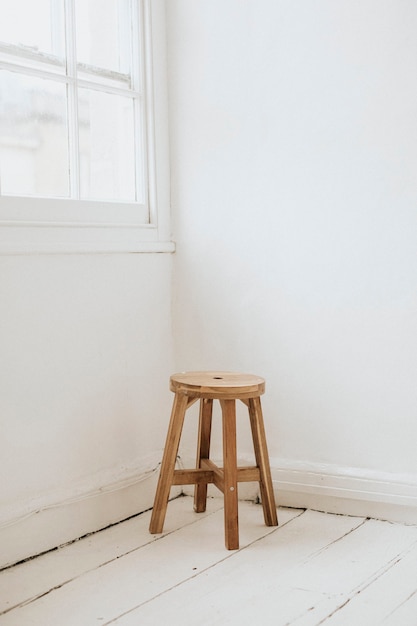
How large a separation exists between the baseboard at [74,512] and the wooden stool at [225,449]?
0.68 ft

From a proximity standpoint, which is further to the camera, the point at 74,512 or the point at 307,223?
the point at 307,223

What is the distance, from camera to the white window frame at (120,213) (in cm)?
253

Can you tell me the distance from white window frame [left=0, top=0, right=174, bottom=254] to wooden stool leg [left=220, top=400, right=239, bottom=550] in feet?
2.42

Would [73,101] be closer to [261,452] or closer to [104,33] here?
[104,33]

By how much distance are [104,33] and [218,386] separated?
1.36 meters

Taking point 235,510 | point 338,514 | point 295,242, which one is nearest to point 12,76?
point 295,242

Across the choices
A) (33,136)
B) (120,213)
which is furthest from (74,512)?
(33,136)

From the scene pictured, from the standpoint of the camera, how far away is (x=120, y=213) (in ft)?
9.71

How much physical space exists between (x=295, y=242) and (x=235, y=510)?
0.98 metres

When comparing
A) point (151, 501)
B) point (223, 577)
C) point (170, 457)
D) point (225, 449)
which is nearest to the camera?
point (223, 577)

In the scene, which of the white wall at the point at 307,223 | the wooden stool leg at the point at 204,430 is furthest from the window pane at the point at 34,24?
the wooden stool leg at the point at 204,430

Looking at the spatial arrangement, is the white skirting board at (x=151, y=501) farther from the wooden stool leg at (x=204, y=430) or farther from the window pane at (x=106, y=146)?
the window pane at (x=106, y=146)

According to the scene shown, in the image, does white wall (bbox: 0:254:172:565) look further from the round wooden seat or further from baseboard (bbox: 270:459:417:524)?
baseboard (bbox: 270:459:417:524)

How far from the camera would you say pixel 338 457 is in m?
2.93
